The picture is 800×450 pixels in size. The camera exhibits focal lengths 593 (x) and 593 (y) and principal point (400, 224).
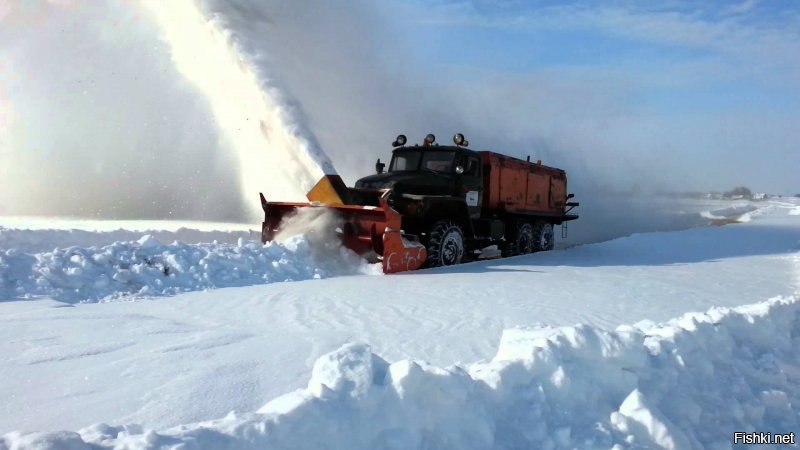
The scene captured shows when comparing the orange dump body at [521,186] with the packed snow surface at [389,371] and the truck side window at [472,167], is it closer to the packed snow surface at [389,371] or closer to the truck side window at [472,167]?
the truck side window at [472,167]

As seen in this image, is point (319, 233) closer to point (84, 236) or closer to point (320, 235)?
point (320, 235)

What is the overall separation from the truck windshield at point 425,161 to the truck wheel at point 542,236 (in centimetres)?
403

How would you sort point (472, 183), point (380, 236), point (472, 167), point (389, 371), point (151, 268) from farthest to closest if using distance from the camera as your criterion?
point (472, 167), point (472, 183), point (380, 236), point (151, 268), point (389, 371)

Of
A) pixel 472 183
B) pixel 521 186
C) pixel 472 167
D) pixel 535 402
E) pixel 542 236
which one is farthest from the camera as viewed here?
pixel 542 236

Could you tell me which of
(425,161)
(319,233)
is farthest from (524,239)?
(319,233)

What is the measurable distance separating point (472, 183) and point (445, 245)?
6.18 ft

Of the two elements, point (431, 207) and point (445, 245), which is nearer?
point (445, 245)

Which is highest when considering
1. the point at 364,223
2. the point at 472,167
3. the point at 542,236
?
the point at 472,167

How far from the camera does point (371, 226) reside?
31.2ft

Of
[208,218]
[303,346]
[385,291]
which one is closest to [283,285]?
[385,291]

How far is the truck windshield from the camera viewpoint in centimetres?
1170

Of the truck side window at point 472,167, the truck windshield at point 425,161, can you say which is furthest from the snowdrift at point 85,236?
the truck side window at point 472,167

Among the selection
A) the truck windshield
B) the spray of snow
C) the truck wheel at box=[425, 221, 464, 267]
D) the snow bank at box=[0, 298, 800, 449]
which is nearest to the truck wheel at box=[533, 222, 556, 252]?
the truck windshield

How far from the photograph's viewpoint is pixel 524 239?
1401 cm
